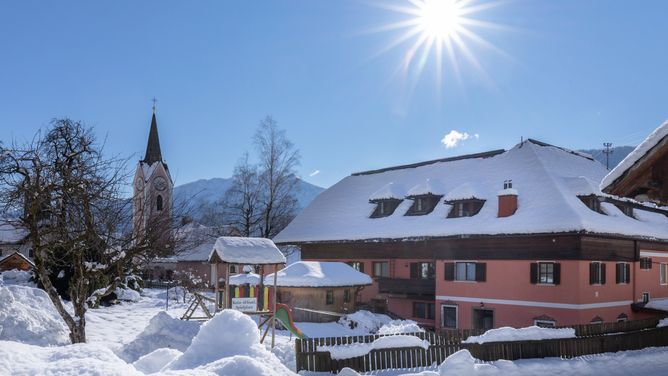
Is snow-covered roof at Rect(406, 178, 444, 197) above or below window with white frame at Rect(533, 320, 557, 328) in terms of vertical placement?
above

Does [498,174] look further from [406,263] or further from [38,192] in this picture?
[38,192]

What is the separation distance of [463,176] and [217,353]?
25.5 meters

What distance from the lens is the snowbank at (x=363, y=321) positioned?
2538 cm

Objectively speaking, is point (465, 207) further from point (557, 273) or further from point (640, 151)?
point (640, 151)

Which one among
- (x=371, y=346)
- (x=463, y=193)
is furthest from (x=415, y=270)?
(x=371, y=346)

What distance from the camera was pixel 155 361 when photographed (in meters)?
8.82

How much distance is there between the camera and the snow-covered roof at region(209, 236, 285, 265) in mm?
17656

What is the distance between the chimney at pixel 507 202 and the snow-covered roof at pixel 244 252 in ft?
41.1

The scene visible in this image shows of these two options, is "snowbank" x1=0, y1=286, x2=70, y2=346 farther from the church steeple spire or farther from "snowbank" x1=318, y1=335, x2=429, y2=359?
the church steeple spire

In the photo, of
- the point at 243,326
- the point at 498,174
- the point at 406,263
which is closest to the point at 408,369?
the point at 243,326

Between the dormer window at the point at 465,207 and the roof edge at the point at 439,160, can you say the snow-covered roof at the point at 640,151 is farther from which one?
the roof edge at the point at 439,160

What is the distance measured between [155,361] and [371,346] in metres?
6.27

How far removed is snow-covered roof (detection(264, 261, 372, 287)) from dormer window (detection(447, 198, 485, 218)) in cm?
599

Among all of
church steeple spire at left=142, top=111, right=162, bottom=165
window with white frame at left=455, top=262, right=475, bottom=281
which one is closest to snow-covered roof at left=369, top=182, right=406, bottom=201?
window with white frame at left=455, top=262, right=475, bottom=281
